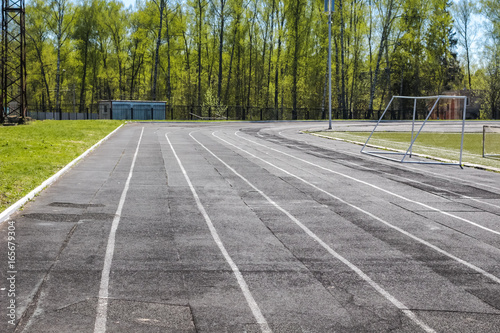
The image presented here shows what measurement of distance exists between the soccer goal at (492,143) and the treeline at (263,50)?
31690 mm

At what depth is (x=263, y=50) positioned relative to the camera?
241ft

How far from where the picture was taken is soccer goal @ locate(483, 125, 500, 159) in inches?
874

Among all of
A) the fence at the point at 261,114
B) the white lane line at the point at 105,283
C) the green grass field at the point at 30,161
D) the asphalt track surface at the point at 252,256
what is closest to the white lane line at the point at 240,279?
the asphalt track surface at the point at 252,256

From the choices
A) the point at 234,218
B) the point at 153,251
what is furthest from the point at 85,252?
the point at 234,218

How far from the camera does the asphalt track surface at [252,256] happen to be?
16.7ft

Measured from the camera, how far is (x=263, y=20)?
237 feet

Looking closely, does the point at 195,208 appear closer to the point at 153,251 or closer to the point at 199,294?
the point at 153,251

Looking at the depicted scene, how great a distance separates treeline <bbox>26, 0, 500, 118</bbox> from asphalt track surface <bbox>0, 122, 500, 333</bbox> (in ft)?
153

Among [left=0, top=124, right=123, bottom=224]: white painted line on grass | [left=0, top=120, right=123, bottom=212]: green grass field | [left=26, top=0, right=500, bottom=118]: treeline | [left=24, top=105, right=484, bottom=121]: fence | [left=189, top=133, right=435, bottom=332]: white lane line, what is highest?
[left=26, top=0, right=500, bottom=118]: treeline

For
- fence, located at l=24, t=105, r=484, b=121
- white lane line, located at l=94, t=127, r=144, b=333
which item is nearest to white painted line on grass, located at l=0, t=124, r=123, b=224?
white lane line, located at l=94, t=127, r=144, b=333

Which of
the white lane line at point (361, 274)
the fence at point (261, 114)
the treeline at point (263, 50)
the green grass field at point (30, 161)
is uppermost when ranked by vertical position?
the treeline at point (263, 50)

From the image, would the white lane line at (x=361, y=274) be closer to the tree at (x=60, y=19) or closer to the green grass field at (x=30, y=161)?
the green grass field at (x=30, y=161)

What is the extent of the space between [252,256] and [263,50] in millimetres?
68765

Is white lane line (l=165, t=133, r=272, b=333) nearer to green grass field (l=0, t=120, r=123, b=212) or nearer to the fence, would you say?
green grass field (l=0, t=120, r=123, b=212)
